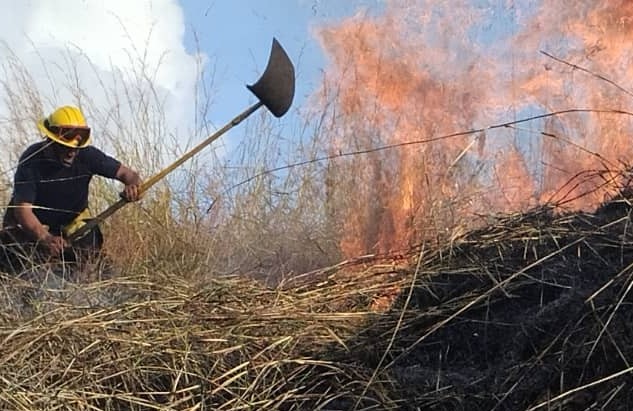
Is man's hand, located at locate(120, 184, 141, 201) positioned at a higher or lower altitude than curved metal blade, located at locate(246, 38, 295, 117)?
lower

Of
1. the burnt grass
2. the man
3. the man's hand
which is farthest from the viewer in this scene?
the man's hand

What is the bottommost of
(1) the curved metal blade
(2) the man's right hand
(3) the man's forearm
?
(2) the man's right hand

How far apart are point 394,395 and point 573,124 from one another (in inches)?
114

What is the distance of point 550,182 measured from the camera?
15.3 feet

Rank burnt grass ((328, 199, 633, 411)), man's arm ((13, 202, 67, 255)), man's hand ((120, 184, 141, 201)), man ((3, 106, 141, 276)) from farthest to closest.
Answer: man's hand ((120, 184, 141, 201)) → man ((3, 106, 141, 276)) → man's arm ((13, 202, 67, 255)) → burnt grass ((328, 199, 633, 411))

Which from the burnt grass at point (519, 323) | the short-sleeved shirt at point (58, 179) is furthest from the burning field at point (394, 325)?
the short-sleeved shirt at point (58, 179)

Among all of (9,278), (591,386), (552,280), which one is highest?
(9,278)

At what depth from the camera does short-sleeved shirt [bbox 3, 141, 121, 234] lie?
4.46 m

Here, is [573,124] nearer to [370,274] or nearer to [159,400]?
[370,274]

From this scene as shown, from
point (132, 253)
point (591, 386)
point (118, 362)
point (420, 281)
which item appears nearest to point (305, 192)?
point (132, 253)

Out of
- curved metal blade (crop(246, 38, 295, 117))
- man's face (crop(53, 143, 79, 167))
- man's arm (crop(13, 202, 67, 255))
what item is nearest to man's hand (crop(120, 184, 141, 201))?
man's face (crop(53, 143, 79, 167))

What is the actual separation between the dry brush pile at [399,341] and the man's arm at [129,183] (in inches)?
62.4

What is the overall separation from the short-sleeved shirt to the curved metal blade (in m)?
0.98

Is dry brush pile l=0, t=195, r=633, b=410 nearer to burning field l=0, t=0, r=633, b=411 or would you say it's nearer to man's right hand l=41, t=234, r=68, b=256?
burning field l=0, t=0, r=633, b=411
